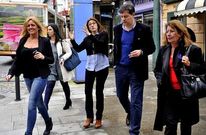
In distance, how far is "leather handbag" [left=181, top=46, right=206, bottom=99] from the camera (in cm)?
405

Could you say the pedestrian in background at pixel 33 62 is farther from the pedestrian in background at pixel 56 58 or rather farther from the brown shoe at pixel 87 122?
the pedestrian in background at pixel 56 58

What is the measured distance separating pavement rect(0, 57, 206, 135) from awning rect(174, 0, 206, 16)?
216 centimetres

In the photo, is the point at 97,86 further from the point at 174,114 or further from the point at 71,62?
the point at 174,114

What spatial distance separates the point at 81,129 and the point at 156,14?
26.0 ft

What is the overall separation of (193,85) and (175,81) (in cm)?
26

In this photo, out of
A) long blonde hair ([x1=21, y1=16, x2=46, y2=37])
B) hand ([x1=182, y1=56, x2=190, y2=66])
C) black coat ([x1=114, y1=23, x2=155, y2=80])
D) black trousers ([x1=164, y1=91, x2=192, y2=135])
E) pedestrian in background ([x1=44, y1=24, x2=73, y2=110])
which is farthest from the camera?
pedestrian in background ([x1=44, y1=24, x2=73, y2=110])

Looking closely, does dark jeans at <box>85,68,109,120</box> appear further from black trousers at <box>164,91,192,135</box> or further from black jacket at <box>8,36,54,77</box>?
black trousers at <box>164,91,192,135</box>

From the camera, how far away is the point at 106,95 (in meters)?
8.92

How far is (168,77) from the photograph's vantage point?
431 cm

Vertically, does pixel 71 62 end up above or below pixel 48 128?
above

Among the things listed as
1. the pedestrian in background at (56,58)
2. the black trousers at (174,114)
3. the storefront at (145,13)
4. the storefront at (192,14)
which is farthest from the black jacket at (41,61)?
the storefront at (145,13)

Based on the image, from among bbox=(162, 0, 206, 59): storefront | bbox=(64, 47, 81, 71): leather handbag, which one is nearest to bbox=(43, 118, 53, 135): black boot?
bbox=(64, 47, 81, 71): leather handbag

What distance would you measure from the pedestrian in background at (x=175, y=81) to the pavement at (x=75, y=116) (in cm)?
121

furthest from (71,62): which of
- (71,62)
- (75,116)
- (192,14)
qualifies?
(192,14)
